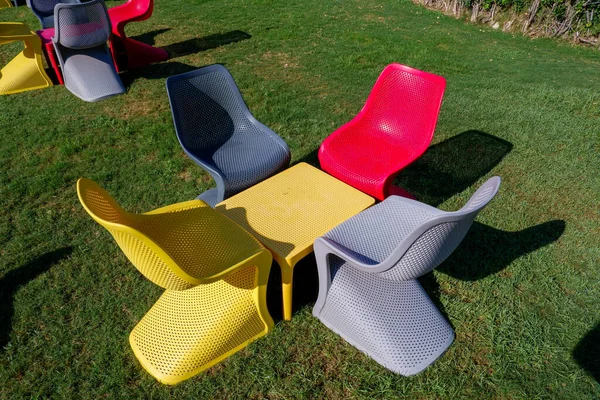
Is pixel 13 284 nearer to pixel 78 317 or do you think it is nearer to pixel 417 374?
pixel 78 317

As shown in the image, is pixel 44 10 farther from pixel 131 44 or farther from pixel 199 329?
pixel 199 329

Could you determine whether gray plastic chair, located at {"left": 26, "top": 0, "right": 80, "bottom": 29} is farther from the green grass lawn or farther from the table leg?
the table leg

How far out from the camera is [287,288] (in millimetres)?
2766

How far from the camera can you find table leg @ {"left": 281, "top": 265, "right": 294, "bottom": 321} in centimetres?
268

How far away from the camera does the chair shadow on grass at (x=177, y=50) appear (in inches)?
254

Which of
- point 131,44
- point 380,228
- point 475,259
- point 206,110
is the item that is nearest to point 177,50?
point 131,44

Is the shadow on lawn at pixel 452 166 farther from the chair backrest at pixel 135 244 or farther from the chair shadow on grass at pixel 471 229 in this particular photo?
the chair backrest at pixel 135 244

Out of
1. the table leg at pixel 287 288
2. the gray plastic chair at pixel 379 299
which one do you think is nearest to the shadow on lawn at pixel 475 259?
the table leg at pixel 287 288

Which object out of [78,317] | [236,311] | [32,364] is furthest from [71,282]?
[236,311]

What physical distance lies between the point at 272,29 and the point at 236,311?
698 centimetres

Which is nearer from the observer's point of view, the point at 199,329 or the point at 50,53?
the point at 199,329

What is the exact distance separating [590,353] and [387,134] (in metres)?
2.37

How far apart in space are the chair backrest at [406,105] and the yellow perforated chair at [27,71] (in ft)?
15.2

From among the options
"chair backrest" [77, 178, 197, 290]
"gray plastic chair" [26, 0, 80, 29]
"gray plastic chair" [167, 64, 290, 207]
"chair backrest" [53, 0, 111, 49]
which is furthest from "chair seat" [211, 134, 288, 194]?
"gray plastic chair" [26, 0, 80, 29]
